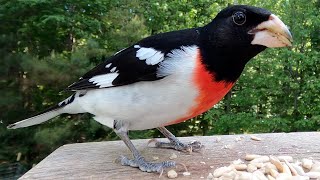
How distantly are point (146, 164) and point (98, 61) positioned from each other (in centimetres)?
464

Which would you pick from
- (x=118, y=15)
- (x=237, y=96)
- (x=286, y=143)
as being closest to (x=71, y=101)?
(x=286, y=143)

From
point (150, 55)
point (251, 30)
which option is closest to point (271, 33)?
point (251, 30)

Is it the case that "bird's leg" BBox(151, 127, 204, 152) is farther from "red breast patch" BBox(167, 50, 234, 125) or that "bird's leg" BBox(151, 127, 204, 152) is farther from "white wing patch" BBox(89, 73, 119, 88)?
"white wing patch" BBox(89, 73, 119, 88)

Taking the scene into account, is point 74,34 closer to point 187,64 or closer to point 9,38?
point 9,38

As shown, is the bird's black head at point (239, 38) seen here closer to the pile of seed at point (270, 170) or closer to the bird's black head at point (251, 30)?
the bird's black head at point (251, 30)

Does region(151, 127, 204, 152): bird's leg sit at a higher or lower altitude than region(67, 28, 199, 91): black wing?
lower

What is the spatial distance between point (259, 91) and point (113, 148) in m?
5.87

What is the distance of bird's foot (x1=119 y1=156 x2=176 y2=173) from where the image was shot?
5.61 feet

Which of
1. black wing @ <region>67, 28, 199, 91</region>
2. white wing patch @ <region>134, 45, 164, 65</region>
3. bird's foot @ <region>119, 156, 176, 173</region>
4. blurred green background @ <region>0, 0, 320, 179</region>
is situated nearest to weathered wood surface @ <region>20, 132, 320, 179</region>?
bird's foot @ <region>119, 156, 176, 173</region>

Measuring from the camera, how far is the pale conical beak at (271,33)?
154cm

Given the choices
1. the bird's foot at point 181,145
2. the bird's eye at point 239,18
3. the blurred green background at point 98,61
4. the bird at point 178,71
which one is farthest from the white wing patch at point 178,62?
the blurred green background at point 98,61

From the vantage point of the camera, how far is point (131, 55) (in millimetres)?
1780

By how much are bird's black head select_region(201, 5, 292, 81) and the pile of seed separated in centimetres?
38

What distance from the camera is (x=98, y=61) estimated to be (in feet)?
20.4
